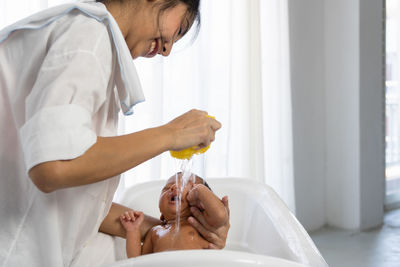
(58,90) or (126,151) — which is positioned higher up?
(58,90)

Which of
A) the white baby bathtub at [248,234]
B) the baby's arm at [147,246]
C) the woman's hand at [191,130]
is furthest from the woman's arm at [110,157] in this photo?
A: the baby's arm at [147,246]

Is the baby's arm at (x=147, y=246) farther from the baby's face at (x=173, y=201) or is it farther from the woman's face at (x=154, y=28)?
the woman's face at (x=154, y=28)

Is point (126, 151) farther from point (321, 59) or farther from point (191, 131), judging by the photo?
point (321, 59)

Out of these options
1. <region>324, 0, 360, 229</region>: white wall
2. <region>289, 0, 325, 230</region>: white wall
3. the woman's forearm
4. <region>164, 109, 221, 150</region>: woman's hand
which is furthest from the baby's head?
<region>324, 0, 360, 229</region>: white wall

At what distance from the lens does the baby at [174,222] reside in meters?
1.36

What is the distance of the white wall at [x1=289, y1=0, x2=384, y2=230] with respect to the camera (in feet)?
9.59

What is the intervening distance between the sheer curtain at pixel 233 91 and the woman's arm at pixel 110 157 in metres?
1.22

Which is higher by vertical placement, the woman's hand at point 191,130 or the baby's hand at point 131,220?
the woman's hand at point 191,130

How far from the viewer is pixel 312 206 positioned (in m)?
3.11

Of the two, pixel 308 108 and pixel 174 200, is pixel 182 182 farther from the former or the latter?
pixel 308 108

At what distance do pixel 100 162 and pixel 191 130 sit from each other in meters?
0.21

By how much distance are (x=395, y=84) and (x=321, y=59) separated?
35.4 inches

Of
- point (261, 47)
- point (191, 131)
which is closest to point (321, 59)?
point (261, 47)

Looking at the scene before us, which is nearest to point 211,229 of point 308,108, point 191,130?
point 191,130
